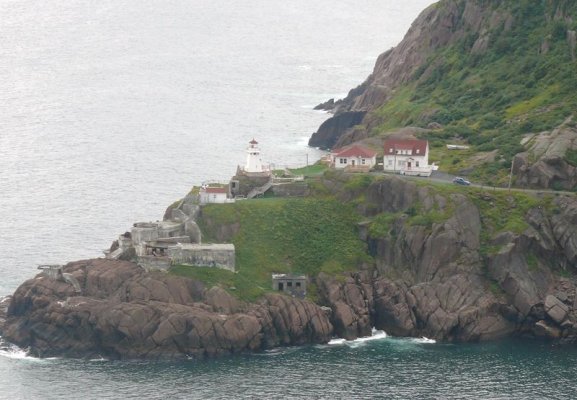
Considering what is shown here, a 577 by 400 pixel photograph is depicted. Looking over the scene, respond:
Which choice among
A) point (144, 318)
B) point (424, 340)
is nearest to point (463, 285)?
point (424, 340)

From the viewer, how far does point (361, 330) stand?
19050 cm

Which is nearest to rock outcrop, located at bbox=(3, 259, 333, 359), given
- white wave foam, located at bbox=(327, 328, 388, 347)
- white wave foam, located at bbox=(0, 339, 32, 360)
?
white wave foam, located at bbox=(0, 339, 32, 360)

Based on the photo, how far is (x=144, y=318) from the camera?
18388 centimetres

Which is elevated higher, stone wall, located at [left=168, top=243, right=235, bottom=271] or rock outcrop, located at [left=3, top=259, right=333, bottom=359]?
stone wall, located at [left=168, top=243, right=235, bottom=271]

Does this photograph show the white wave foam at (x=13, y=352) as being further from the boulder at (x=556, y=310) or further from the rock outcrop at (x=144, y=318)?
the boulder at (x=556, y=310)

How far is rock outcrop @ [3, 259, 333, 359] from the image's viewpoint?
183 meters

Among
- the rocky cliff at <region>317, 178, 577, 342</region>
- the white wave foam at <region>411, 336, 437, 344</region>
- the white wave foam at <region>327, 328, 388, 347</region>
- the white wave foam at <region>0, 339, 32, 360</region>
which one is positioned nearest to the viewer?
the white wave foam at <region>0, 339, 32, 360</region>

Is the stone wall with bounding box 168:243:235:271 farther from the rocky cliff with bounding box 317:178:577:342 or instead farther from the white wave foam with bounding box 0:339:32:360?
the white wave foam with bounding box 0:339:32:360

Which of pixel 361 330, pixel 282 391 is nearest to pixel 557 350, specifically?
pixel 361 330

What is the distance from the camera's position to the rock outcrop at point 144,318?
601 feet

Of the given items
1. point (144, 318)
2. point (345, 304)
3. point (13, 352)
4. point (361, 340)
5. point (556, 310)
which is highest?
point (345, 304)

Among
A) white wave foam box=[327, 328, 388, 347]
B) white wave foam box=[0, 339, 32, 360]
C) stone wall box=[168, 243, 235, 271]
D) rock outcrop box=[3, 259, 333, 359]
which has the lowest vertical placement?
white wave foam box=[0, 339, 32, 360]

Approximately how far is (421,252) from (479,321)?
11.3 metres

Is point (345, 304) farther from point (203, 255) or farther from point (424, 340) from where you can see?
point (203, 255)
